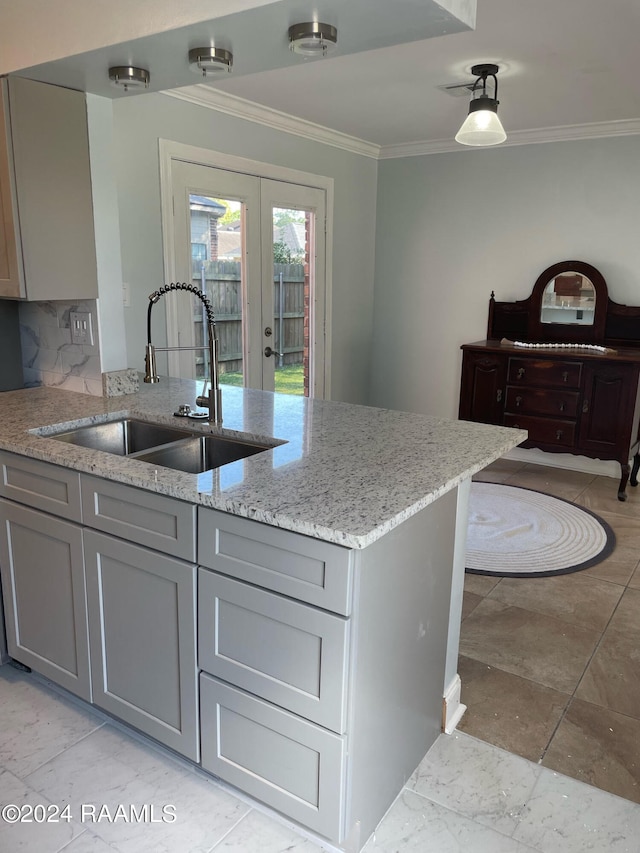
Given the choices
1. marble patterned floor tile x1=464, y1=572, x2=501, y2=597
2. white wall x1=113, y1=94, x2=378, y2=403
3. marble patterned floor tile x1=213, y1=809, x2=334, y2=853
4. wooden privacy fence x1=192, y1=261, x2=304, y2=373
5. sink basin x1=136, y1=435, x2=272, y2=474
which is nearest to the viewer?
marble patterned floor tile x1=213, y1=809, x2=334, y2=853

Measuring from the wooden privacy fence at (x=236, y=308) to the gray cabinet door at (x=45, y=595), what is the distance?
2.04 meters

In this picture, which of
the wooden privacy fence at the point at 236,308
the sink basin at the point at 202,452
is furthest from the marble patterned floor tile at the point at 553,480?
the sink basin at the point at 202,452

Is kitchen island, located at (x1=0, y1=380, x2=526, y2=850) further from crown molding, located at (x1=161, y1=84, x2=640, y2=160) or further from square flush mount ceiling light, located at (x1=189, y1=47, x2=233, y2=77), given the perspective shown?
crown molding, located at (x1=161, y1=84, x2=640, y2=160)

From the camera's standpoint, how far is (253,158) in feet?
13.6

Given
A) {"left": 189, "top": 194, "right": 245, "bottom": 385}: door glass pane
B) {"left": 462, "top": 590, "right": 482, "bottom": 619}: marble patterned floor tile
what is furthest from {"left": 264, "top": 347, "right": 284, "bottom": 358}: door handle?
{"left": 462, "top": 590, "right": 482, "bottom": 619}: marble patterned floor tile

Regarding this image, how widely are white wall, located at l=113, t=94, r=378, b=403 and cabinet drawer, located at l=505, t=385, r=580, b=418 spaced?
1405 millimetres

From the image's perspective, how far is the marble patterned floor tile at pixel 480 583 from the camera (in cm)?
302

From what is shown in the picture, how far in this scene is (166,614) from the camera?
1.76 m

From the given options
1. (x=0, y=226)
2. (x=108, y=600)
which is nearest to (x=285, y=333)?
(x=0, y=226)

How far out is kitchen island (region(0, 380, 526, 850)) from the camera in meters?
1.48

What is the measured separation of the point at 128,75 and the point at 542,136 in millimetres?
3365

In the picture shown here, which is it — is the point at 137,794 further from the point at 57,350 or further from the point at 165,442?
the point at 57,350

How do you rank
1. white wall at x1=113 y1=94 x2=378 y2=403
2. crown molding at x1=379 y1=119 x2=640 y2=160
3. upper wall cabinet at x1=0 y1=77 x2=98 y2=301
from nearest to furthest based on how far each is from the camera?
1. upper wall cabinet at x1=0 y1=77 x2=98 y2=301
2. white wall at x1=113 y1=94 x2=378 y2=403
3. crown molding at x1=379 y1=119 x2=640 y2=160

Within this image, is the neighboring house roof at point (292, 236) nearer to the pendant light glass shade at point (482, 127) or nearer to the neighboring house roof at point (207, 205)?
the neighboring house roof at point (207, 205)
